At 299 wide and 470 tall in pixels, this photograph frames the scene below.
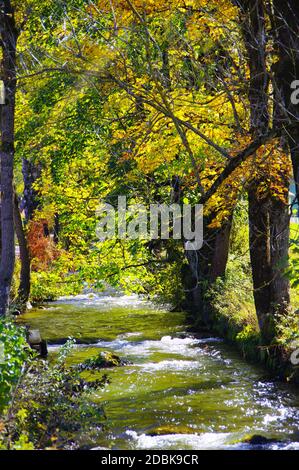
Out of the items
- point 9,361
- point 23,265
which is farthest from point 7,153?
point 23,265

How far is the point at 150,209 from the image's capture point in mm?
18625

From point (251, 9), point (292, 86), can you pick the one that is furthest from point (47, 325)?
point (292, 86)

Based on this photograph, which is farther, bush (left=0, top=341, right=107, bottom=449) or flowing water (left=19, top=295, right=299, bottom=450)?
flowing water (left=19, top=295, right=299, bottom=450)

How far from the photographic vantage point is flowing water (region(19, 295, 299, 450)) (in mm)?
9969

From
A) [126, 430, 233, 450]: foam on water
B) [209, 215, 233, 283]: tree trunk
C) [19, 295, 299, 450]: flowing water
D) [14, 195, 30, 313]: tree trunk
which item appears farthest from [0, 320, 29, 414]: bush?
[14, 195, 30, 313]: tree trunk

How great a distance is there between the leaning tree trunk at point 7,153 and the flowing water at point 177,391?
2023 millimetres

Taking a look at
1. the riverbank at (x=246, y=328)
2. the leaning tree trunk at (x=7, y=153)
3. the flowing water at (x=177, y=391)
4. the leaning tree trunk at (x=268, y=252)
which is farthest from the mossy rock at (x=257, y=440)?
the leaning tree trunk at (x=7, y=153)

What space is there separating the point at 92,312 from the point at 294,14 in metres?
14.1

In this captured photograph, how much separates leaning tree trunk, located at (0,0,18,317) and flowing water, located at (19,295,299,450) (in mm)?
2023

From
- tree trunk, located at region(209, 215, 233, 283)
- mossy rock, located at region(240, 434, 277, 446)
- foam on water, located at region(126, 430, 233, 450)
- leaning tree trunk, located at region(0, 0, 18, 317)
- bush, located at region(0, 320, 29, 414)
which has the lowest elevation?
foam on water, located at region(126, 430, 233, 450)

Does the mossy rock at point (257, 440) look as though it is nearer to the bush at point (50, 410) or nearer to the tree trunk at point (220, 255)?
the bush at point (50, 410)

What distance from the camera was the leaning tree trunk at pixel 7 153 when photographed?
13703 mm

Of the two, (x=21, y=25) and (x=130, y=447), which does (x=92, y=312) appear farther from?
(x=130, y=447)

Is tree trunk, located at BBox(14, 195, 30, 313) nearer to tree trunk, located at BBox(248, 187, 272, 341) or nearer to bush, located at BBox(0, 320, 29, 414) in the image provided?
tree trunk, located at BBox(248, 187, 272, 341)
